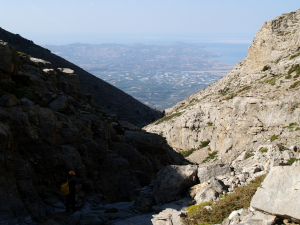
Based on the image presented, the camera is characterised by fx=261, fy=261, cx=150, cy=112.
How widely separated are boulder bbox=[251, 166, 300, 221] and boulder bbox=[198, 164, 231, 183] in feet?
12.3

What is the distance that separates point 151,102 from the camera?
187500 millimetres

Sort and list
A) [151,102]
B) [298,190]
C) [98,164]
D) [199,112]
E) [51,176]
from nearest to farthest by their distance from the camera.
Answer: [298,190], [51,176], [98,164], [199,112], [151,102]

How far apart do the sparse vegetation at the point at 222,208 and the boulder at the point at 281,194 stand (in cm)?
101

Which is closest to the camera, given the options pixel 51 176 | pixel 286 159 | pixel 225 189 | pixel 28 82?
pixel 225 189

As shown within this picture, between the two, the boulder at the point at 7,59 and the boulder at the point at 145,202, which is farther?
the boulder at the point at 7,59

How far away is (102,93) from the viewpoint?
195ft

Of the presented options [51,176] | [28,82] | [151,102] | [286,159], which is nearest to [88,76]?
[28,82]

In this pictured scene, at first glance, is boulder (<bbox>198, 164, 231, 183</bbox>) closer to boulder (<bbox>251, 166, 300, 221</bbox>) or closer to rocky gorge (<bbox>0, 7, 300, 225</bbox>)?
rocky gorge (<bbox>0, 7, 300, 225</bbox>)

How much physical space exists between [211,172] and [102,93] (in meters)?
51.1

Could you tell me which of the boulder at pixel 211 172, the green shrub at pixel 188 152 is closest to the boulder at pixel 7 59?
the boulder at pixel 211 172

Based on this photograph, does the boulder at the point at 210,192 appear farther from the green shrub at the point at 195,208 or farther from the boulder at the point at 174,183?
the boulder at the point at 174,183

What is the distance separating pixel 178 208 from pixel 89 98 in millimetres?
22834

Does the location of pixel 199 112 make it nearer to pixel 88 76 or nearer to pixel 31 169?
pixel 31 169

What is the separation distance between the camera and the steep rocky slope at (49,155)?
9.53 m
